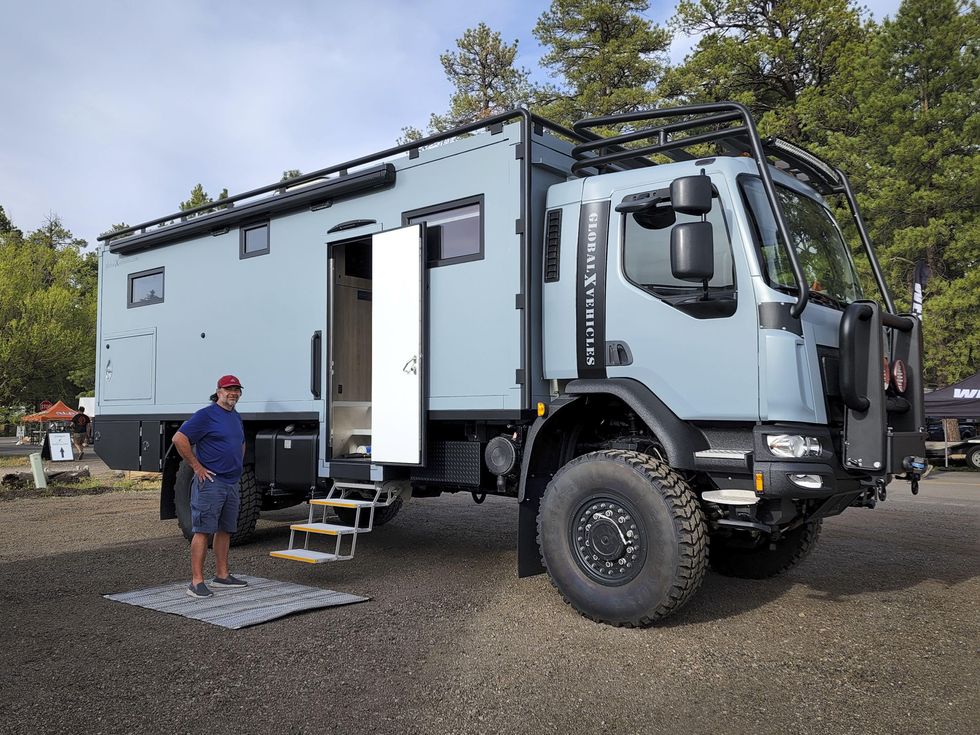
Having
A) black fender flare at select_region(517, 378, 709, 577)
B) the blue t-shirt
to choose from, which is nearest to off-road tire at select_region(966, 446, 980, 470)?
black fender flare at select_region(517, 378, 709, 577)

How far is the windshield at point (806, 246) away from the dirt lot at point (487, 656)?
217 cm

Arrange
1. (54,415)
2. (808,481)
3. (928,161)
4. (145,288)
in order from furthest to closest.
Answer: (54,415) → (928,161) → (145,288) → (808,481)

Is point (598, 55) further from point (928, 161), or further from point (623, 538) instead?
point (623, 538)

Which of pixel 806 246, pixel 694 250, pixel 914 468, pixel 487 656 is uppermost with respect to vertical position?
pixel 806 246

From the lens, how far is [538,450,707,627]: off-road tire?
193 inches

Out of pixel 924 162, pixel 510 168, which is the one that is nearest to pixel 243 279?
pixel 510 168

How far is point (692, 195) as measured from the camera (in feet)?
16.2

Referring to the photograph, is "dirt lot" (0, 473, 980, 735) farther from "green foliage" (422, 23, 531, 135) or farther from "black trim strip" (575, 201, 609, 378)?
"green foliage" (422, 23, 531, 135)

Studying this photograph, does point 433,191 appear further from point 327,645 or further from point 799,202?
point 327,645

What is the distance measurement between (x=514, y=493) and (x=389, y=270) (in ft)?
6.80

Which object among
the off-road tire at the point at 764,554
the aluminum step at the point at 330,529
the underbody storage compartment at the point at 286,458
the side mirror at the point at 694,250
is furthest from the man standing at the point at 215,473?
the off-road tire at the point at 764,554

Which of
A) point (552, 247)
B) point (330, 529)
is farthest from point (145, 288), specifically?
point (552, 247)

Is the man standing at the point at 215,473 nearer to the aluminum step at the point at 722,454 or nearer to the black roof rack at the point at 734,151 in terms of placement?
the black roof rack at the point at 734,151

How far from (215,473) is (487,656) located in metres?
2.79
